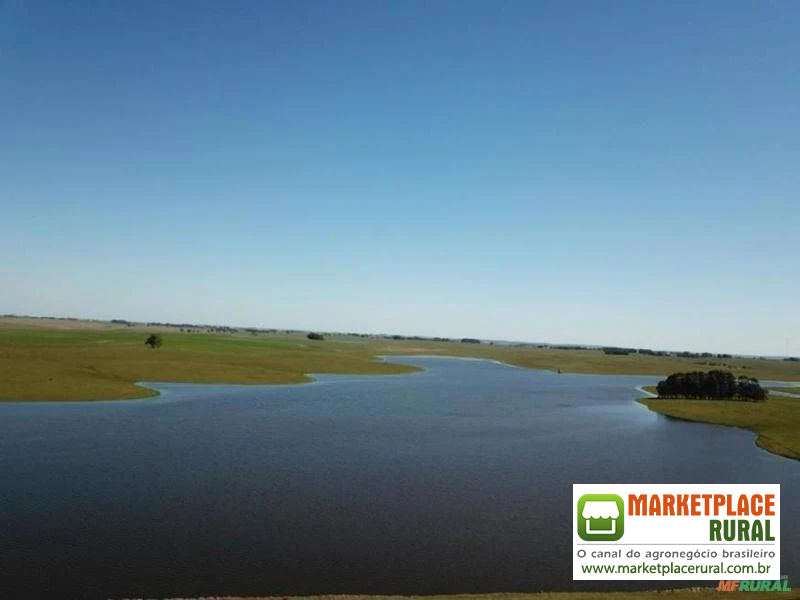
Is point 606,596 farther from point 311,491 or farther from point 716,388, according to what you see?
point 716,388

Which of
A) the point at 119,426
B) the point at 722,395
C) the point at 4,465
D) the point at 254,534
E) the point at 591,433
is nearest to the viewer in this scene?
the point at 254,534

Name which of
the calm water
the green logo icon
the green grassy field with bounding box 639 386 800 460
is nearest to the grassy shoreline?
the calm water

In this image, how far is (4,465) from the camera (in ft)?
118

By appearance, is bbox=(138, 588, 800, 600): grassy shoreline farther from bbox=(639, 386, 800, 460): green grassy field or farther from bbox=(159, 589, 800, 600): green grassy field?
bbox=(639, 386, 800, 460): green grassy field

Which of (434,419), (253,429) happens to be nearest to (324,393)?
(434,419)

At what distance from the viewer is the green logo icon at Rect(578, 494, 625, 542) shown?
24.3 metres

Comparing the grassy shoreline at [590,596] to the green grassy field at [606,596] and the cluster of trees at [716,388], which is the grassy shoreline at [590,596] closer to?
the green grassy field at [606,596]

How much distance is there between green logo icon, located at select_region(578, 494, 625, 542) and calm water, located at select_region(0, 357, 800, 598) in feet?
6.11

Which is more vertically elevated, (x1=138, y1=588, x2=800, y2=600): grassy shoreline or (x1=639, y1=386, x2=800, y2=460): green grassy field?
(x1=639, y1=386, x2=800, y2=460): green grassy field

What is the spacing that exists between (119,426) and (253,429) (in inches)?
446

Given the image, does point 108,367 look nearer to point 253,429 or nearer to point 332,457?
point 253,429

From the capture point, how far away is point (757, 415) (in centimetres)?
7419

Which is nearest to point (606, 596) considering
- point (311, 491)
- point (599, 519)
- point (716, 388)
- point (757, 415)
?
point (599, 519)

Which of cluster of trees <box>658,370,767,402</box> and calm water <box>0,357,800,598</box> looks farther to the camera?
cluster of trees <box>658,370,767,402</box>
